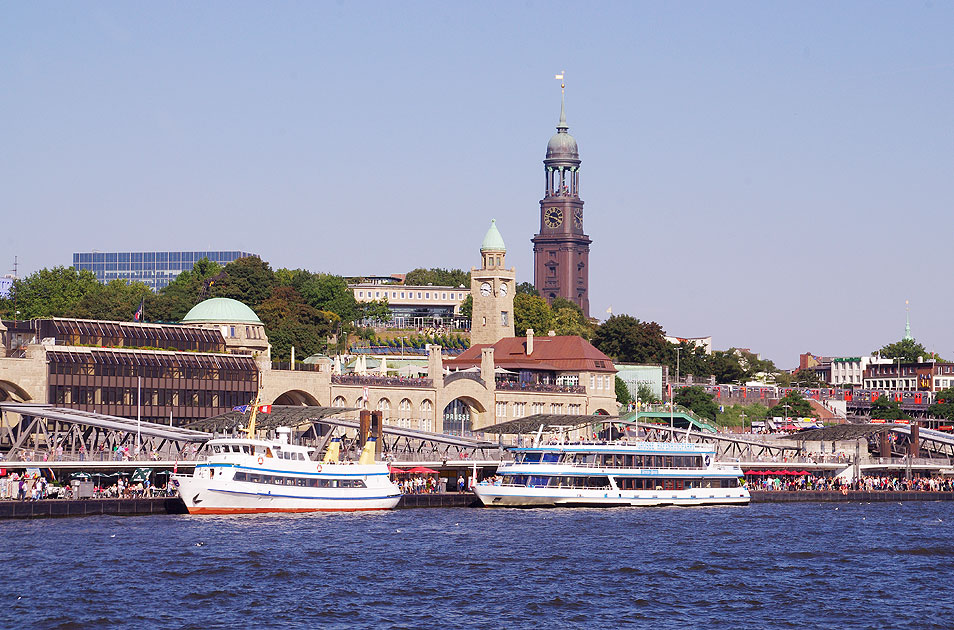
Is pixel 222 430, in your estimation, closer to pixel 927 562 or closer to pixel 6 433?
pixel 6 433

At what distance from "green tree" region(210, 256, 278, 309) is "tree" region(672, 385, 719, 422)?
48.9 m

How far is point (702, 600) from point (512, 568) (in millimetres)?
10426

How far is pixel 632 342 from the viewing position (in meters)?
187

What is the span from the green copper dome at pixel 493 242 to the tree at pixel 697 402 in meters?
26.5

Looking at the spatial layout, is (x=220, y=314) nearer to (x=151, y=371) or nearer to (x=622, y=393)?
(x=151, y=371)

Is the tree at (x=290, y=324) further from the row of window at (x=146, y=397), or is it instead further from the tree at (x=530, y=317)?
the row of window at (x=146, y=397)

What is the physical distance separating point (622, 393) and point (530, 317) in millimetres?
21805

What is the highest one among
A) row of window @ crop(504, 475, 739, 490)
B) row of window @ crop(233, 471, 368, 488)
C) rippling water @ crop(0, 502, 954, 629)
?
row of window @ crop(233, 471, 368, 488)

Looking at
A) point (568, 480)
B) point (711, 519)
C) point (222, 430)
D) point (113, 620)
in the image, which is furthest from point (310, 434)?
point (113, 620)

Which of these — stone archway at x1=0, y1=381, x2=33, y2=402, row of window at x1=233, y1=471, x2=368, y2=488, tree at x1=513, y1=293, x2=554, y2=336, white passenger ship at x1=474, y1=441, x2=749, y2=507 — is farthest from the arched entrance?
row of window at x1=233, y1=471, x2=368, y2=488

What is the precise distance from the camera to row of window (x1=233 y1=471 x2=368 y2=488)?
8575cm

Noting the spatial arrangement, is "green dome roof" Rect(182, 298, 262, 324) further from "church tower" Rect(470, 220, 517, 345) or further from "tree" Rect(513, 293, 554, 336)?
"tree" Rect(513, 293, 554, 336)

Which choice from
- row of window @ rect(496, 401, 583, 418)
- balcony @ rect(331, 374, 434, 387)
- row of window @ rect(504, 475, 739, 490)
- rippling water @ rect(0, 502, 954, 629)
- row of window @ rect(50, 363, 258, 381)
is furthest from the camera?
row of window @ rect(496, 401, 583, 418)

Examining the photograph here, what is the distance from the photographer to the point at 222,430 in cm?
10956
